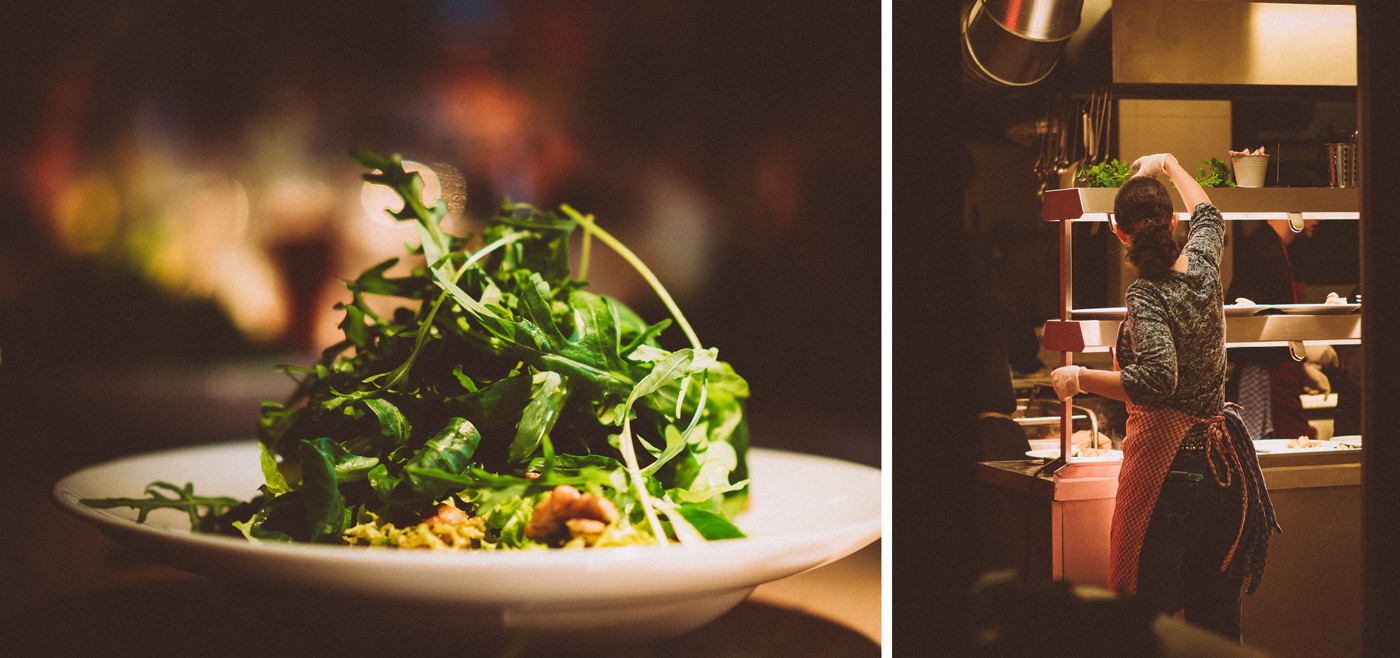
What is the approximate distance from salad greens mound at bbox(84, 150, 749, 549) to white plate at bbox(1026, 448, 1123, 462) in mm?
124

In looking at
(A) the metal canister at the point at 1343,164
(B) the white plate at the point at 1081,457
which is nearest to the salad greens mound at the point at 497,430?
(B) the white plate at the point at 1081,457

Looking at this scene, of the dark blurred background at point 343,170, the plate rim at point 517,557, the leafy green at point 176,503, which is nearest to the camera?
the plate rim at point 517,557

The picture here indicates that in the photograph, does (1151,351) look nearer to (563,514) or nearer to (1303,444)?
(1303,444)

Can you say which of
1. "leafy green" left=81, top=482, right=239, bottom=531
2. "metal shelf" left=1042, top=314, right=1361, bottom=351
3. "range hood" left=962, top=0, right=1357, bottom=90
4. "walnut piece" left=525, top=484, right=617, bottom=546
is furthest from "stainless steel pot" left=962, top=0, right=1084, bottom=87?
"leafy green" left=81, top=482, right=239, bottom=531

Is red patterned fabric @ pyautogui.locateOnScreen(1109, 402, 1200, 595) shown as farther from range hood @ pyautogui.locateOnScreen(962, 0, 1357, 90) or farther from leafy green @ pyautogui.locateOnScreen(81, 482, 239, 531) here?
leafy green @ pyautogui.locateOnScreen(81, 482, 239, 531)

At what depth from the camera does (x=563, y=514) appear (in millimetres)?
225

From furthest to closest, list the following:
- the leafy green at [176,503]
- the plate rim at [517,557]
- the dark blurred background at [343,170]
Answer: the dark blurred background at [343,170] < the leafy green at [176,503] < the plate rim at [517,557]

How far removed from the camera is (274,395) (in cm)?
58

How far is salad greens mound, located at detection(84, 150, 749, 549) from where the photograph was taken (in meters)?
0.24

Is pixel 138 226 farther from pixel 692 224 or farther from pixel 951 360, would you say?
pixel 951 360

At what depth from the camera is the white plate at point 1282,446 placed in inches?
8.8

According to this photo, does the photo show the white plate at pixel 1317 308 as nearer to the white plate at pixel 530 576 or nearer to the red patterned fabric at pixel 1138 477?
the red patterned fabric at pixel 1138 477

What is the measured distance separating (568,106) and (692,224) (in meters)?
0.14

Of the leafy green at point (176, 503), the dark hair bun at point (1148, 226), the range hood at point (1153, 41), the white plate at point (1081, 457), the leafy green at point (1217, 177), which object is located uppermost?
the range hood at point (1153, 41)
